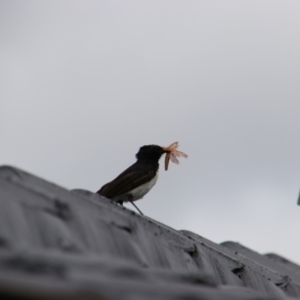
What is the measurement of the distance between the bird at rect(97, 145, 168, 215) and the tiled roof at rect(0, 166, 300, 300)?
6254 mm

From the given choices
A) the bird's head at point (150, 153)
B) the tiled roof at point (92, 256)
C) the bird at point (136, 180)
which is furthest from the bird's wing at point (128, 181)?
the tiled roof at point (92, 256)

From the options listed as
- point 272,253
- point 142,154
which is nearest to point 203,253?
point 272,253

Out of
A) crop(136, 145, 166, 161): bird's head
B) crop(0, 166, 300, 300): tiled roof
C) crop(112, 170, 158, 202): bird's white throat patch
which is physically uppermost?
crop(136, 145, 166, 161): bird's head

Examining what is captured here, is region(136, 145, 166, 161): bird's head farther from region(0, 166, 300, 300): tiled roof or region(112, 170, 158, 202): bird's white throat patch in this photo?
region(0, 166, 300, 300): tiled roof

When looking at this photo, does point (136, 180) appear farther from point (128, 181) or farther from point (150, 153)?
point (150, 153)

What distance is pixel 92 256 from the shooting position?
263 centimetres

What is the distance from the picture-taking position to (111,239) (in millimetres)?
3484

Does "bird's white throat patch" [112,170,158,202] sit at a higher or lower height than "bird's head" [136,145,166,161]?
lower

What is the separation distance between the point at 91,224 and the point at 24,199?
47 centimetres

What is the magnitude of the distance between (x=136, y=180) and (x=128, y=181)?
0.17 metres

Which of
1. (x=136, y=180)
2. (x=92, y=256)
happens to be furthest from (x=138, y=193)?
(x=92, y=256)

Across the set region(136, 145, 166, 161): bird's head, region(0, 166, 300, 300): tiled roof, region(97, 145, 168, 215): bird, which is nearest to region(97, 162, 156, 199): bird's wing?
region(97, 145, 168, 215): bird

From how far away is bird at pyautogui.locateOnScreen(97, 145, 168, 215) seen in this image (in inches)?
461

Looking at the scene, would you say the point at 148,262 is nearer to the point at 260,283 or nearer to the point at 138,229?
the point at 138,229
